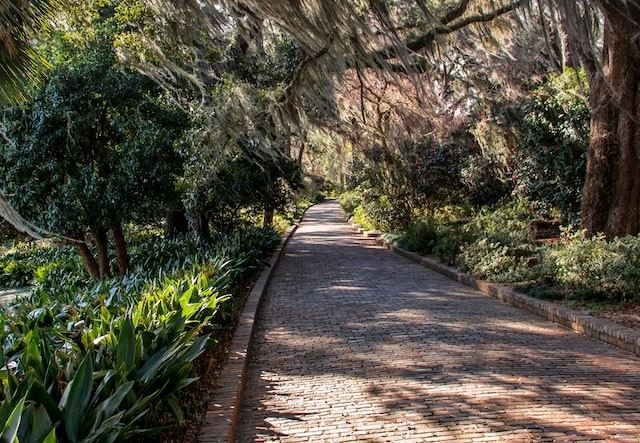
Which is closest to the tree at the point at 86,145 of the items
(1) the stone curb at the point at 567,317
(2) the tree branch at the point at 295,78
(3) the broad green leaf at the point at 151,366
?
(2) the tree branch at the point at 295,78

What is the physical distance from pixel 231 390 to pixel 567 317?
4.28 metres

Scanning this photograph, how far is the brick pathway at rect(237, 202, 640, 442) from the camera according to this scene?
143 inches

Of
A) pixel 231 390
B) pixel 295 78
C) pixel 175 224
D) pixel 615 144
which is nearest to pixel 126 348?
pixel 231 390

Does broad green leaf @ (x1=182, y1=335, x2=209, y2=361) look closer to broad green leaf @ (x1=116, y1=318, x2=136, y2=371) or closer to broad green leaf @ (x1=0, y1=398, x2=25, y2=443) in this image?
broad green leaf @ (x1=116, y1=318, x2=136, y2=371)

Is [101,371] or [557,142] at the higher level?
[557,142]

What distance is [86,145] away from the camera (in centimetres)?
1101

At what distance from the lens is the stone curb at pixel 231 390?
3461 mm

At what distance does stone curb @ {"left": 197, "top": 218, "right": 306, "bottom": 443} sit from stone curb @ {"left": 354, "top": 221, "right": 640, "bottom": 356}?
372 cm

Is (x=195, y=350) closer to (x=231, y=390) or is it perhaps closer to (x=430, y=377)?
(x=231, y=390)

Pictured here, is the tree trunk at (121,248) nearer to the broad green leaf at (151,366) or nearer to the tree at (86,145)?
the tree at (86,145)

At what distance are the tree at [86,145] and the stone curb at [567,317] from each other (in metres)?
6.40

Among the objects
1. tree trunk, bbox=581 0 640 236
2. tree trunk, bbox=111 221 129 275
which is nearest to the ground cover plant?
tree trunk, bbox=111 221 129 275

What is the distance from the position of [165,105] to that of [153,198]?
1961 millimetres

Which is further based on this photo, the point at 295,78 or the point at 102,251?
the point at 102,251
